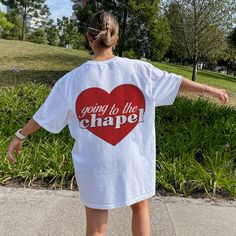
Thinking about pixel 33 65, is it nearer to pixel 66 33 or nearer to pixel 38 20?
pixel 38 20

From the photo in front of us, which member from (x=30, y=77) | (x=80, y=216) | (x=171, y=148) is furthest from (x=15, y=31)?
(x=80, y=216)

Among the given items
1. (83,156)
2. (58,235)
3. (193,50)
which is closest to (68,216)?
(58,235)

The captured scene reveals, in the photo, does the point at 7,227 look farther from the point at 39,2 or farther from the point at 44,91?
the point at 39,2

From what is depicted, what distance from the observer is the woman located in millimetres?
2191

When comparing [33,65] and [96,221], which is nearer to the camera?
[96,221]

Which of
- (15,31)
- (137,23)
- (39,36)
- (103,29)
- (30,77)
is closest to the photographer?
(103,29)

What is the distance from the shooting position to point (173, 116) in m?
6.91

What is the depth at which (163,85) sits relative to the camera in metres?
2.35

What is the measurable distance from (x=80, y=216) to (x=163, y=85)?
1.69m

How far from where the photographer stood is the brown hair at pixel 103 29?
2176 mm

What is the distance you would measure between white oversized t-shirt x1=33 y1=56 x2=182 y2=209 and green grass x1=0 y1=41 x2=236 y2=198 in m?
2.03

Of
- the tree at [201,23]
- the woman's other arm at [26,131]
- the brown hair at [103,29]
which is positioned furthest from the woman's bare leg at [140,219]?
the tree at [201,23]

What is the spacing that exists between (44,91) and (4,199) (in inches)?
177

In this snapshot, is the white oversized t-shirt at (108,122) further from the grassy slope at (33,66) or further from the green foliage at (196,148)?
the grassy slope at (33,66)
